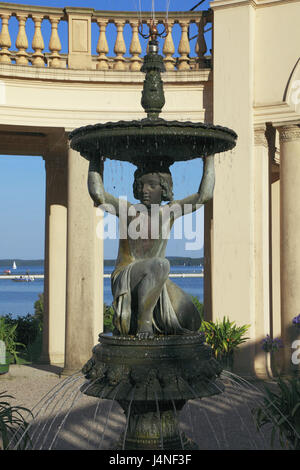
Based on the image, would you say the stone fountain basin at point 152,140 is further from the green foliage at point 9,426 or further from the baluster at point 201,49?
the baluster at point 201,49

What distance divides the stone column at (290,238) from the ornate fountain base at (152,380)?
27.1ft

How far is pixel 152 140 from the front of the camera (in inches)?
297

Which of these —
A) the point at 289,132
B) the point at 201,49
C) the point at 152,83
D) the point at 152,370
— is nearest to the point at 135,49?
the point at 201,49

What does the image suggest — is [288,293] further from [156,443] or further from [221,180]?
[156,443]

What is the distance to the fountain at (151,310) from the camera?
727 centimetres

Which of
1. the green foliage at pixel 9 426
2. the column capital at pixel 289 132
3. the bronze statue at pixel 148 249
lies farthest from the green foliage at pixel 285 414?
the column capital at pixel 289 132

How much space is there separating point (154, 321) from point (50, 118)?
9730 mm

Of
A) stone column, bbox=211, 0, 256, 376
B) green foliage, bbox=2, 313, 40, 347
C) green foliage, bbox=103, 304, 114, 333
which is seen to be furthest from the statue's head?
green foliage, bbox=103, 304, 114, 333

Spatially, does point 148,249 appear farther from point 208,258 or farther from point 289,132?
point 208,258

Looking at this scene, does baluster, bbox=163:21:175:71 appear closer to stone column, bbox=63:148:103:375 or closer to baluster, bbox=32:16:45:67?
baluster, bbox=32:16:45:67

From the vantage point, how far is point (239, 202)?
52.5ft

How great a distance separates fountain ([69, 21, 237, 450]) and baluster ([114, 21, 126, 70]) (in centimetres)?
865
